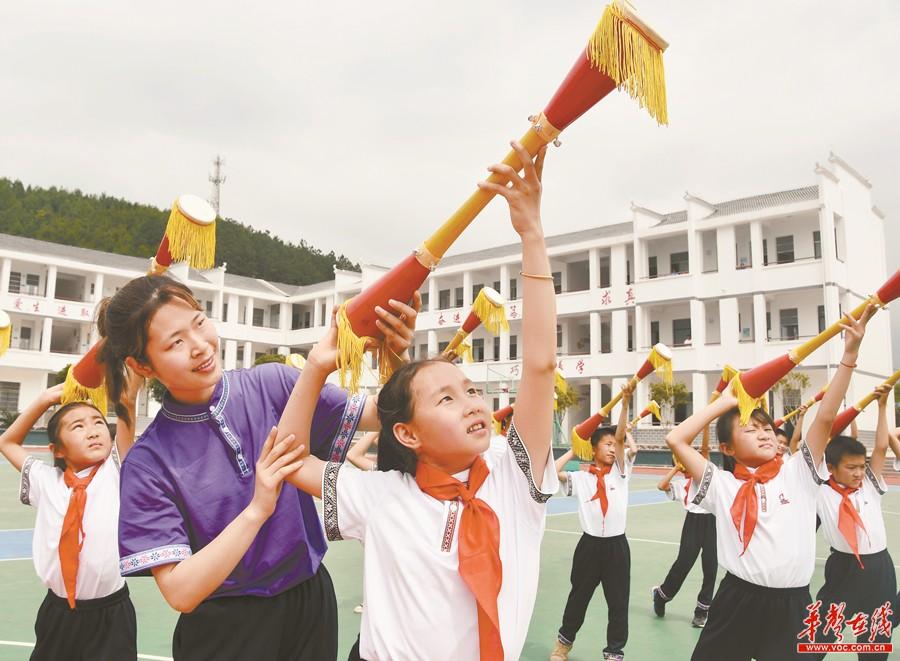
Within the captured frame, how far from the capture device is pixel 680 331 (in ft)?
88.3

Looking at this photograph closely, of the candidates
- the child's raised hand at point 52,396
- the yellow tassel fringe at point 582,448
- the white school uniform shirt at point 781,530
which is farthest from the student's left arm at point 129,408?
the yellow tassel fringe at point 582,448

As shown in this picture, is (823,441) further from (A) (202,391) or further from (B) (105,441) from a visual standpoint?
(B) (105,441)

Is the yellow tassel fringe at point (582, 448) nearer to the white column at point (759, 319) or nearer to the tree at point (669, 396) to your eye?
the tree at point (669, 396)

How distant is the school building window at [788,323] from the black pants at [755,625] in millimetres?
23423

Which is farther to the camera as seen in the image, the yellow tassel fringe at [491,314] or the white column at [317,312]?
the white column at [317,312]

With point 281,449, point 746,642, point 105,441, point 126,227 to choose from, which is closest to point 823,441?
point 746,642

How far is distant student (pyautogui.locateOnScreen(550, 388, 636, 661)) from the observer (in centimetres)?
454

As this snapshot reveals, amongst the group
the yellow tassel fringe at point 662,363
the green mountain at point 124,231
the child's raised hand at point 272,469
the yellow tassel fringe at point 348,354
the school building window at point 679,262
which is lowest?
the child's raised hand at point 272,469

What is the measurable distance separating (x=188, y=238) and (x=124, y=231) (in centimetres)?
4950

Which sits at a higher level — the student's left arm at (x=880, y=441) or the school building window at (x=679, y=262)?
the school building window at (x=679, y=262)

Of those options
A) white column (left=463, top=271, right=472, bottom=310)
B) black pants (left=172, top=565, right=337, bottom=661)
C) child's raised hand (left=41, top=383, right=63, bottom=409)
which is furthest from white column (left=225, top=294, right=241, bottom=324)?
black pants (left=172, top=565, right=337, bottom=661)

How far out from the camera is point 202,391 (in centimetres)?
180

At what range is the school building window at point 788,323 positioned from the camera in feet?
80.7

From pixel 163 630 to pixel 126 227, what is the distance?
48.7 metres
